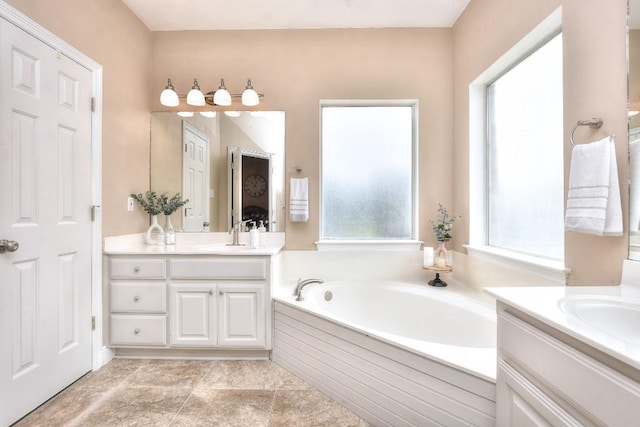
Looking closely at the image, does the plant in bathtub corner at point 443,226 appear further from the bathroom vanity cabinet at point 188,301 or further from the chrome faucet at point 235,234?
the chrome faucet at point 235,234

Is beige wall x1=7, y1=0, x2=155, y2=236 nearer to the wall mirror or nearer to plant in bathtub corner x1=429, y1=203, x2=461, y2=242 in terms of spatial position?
the wall mirror

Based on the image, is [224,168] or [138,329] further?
[224,168]

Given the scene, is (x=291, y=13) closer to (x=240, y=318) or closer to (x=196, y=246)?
(x=196, y=246)

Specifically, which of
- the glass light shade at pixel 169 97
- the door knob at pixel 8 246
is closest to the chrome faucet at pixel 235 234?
the glass light shade at pixel 169 97

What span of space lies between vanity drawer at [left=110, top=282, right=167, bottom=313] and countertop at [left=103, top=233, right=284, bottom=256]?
231mm

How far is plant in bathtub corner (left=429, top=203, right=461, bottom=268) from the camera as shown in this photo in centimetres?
243

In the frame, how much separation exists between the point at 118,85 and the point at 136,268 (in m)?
1.34

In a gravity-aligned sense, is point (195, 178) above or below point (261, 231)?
above

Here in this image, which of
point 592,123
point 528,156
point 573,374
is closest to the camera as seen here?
point 573,374

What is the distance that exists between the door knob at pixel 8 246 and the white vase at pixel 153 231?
0.97m

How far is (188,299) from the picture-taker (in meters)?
2.12

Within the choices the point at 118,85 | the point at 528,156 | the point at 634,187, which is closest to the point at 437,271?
the point at 528,156

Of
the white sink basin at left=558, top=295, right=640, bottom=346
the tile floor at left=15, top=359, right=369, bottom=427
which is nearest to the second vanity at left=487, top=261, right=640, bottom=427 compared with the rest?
the white sink basin at left=558, top=295, right=640, bottom=346

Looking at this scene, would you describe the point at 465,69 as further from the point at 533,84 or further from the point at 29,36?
the point at 29,36
